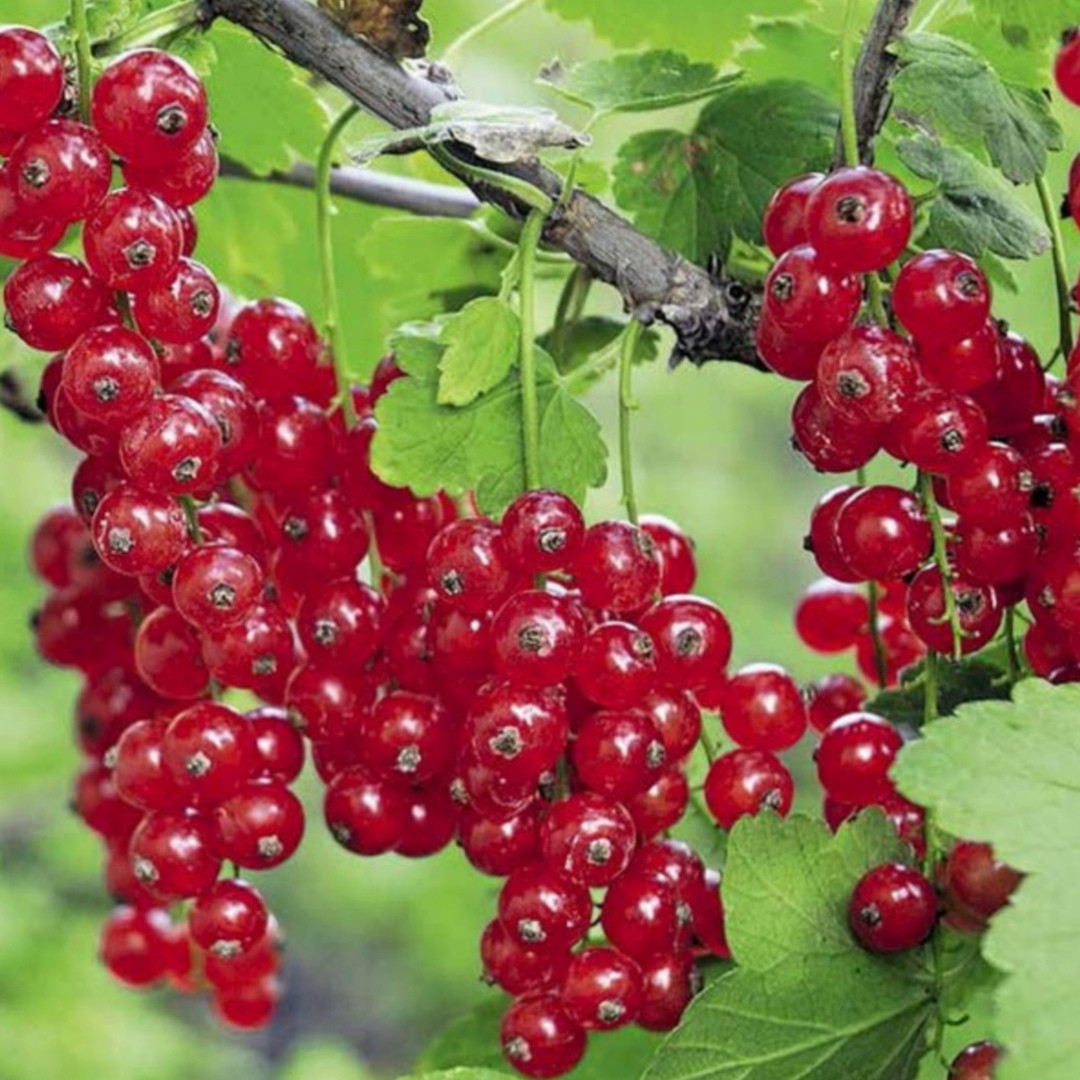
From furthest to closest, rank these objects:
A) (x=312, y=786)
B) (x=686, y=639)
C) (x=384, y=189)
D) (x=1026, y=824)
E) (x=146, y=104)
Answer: (x=312, y=786), (x=384, y=189), (x=686, y=639), (x=146, y=104), (x=1026, y=824)

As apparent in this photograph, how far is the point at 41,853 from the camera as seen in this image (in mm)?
3699

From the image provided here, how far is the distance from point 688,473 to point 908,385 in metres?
3.62

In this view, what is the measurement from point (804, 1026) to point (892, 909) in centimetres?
6

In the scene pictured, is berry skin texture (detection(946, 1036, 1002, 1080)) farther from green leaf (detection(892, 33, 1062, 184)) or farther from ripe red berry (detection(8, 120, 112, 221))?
ripe red berry (detection(8, 120, 112, 221))

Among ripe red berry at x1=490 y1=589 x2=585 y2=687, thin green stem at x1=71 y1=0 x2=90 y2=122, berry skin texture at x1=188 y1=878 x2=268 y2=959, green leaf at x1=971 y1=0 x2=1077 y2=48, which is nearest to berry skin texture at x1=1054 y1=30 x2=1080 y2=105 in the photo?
green leaf at x1=971 y1=0 x2=1077 y2=48

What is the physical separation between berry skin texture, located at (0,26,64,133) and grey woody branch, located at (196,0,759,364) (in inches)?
4.8

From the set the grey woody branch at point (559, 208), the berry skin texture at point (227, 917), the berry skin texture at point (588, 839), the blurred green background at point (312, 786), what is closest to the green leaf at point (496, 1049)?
the blurred green background at point (312, 786)

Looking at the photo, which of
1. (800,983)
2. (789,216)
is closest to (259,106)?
(789,216)

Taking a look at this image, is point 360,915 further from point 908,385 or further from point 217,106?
point 908,385

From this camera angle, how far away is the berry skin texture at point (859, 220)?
2.62 ft

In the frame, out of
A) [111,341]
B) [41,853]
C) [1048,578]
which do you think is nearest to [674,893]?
[1048,578]

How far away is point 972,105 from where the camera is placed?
2.84ft

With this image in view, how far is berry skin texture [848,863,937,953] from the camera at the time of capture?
0.83 meters

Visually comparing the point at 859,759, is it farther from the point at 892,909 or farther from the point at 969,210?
the point at 969,210
